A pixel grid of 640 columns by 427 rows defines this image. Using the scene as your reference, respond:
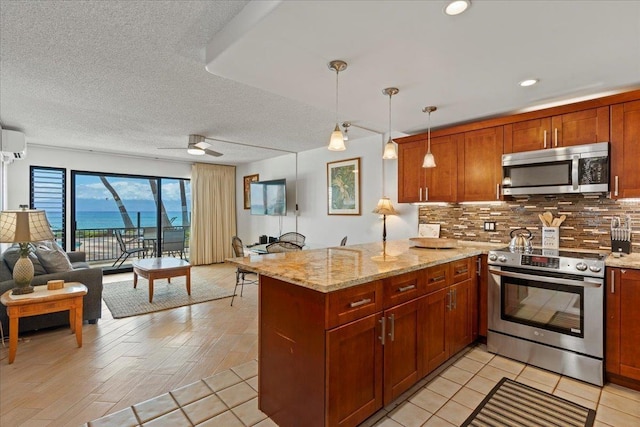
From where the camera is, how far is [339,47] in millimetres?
1835

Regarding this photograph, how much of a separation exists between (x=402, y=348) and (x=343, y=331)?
62cm

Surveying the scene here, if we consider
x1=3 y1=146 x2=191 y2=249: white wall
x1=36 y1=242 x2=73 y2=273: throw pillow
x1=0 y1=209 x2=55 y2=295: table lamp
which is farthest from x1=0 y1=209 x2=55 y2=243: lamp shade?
x1=3 y1=146 x2=191 y2=249: white wall

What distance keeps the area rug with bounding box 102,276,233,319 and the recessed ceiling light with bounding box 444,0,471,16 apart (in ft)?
14.0

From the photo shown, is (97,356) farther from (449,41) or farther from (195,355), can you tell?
(449,41)

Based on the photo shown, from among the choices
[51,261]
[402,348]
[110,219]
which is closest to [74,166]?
[110,219]

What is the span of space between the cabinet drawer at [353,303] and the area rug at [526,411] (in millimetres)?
958

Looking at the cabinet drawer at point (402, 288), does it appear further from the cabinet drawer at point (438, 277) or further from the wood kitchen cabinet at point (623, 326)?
Answer: the wood kitchen cabinet at point (623, 326)

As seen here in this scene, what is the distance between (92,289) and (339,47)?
11.9ft

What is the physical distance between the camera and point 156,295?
180 inches

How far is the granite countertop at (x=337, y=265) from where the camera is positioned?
1564 millimetres

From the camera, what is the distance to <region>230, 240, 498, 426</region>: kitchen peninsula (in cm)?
155

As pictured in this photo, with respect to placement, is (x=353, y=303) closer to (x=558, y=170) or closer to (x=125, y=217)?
(x=558, y=170)

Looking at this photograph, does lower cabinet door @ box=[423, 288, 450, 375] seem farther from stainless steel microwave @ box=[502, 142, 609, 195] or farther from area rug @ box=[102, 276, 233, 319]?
area rug @ box=[102, 276, 233, 319]

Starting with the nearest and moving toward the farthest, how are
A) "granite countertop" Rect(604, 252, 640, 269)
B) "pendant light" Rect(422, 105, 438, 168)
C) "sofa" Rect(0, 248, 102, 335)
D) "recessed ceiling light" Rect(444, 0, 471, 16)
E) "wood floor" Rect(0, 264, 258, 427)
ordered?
"recessed ceiling light" Rect(444, 0, 471, 16) → "wood floor" Rect(0, 264, 258, 427) → "granite countertop" Rect(604, 252, 640, 269) → "pendant light" Rect(422, 105, 438, 168) → "sofa" Rect(0, 248, 102, 335)
